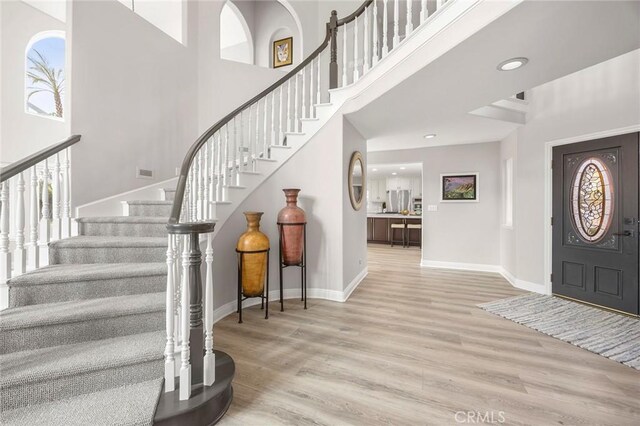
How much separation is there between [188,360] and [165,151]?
3.19 m

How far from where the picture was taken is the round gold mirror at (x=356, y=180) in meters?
4.16

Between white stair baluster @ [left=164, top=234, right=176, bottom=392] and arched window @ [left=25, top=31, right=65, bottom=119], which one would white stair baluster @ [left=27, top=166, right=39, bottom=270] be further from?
arched window @ [left=25, top=31, right=65, bottom=119]

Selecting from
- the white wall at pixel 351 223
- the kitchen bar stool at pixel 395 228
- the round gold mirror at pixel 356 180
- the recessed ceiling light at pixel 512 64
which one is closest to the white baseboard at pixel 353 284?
the white wall at pixel 351 223

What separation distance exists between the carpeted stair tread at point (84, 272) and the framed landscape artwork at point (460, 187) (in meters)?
5.30

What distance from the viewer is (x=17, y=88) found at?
12.9 feet

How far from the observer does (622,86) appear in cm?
338

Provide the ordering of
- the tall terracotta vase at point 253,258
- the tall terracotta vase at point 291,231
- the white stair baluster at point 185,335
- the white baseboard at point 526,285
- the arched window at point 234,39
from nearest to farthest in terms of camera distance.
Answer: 1. the white stair baluster at point 185,335
2. the tall terracotta vase at point 253,258
3. the tall terracotta vase at point 291,231
4. the white baseboard at point 526,285
5. the arched window at point 234,39

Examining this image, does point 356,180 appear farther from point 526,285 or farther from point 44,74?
point 44,74

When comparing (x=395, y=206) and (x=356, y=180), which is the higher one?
(x=356, y=180)

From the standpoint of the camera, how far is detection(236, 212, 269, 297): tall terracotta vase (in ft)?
10.2

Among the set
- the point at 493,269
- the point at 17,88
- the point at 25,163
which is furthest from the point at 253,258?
the point at 493,269

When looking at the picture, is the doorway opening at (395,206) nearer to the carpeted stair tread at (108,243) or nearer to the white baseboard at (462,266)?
the white baseboard at (462,266)

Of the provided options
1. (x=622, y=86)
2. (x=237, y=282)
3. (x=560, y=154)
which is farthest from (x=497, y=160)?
(x=237, y=282)

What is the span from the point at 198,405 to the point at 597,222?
480 cm
